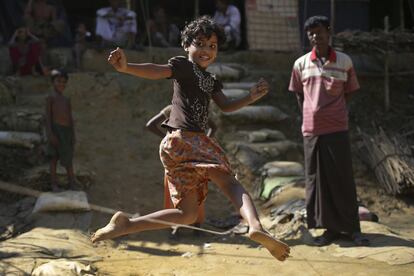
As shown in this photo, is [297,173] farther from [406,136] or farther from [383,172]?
[406,136]

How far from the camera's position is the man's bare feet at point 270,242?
265 cm

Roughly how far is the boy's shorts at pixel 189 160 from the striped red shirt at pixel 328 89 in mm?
1725

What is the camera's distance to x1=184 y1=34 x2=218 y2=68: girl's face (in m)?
3.05

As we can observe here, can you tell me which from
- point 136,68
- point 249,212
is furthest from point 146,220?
point 136,68

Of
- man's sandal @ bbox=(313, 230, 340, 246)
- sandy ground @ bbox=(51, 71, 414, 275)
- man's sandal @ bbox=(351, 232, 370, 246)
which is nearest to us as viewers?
sandy ground @ bbox=(51, 71, 414, 275)

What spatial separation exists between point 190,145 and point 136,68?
0.48 m

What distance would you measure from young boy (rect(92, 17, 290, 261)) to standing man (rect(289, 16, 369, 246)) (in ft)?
5.06

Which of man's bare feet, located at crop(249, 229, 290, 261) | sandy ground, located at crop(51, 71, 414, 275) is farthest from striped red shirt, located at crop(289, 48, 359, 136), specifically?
man's bare feet, located at crop(249, 229, 290, 261)

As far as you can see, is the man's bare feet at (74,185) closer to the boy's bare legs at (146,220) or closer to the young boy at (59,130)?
the young boy at (59,130)

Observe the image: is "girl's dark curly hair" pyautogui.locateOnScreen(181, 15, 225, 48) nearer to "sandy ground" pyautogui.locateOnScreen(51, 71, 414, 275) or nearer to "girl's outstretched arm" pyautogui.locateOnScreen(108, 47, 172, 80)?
"girl's outstretched arm" pyautogui.locateOnScreen(108, 47, 172, 80)

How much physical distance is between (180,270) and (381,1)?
27.0 feet

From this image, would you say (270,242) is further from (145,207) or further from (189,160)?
(145,207)

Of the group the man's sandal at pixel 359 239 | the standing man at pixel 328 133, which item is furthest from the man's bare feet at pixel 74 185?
the man's sandal at pixel 359 239

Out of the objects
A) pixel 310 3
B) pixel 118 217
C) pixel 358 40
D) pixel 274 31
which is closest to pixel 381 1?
pixel 310 3
